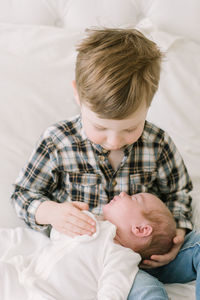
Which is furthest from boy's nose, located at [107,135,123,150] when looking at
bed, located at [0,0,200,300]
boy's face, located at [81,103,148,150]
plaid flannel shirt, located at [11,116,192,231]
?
bed, located at [0,0,200,300]

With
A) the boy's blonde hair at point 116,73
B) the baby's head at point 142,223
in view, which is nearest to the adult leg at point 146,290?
the baby's head at point 142,223

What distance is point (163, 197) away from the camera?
1177 millimetres

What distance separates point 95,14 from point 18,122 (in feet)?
1.97

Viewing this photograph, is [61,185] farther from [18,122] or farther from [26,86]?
[26,86]

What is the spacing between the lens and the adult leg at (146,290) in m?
0.85

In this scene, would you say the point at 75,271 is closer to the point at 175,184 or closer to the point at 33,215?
the point at 33,215

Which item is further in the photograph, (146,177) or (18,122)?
(18,122)

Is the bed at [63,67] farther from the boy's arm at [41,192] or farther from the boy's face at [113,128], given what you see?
the boy's face at [113,128]

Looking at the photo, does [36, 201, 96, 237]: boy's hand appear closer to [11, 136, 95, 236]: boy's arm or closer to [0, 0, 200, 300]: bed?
[11, 136, 95, 236]: boy's arm

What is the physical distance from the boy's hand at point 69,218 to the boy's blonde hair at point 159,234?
0.52 ft

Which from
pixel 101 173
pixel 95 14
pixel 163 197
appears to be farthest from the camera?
pixel 95 14

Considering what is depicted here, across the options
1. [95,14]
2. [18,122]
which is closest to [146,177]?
[18,122]

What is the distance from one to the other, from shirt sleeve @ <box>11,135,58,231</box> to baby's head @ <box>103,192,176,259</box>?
0.18 meters

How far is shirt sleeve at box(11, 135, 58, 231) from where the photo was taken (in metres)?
1.04
